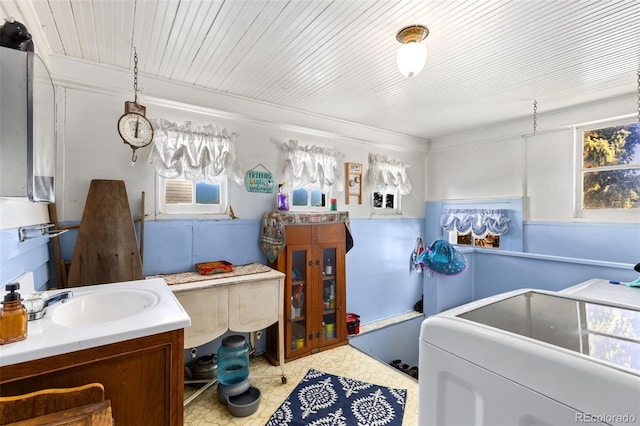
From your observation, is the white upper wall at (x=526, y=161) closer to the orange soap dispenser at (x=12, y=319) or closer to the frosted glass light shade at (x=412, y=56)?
the frosted glass light shade at (x=412, y=56)

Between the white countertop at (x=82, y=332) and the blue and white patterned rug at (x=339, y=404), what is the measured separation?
1242mm

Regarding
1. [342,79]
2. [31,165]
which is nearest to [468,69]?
[342,79]

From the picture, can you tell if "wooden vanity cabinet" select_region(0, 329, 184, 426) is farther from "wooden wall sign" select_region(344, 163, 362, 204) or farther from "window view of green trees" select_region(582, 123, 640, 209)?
"window view of green trees" select_region(582, 123, 640, 209)

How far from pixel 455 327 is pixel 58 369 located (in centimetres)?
139

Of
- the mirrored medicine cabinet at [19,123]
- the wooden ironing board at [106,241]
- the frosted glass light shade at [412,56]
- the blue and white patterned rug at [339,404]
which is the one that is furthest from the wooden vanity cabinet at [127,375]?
the frosted glass light shade at [412,56]

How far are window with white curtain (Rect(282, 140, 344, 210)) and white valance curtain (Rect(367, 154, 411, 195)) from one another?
1.71 ft

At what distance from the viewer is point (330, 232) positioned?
10.4 ft

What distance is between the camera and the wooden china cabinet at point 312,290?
9.42 ft

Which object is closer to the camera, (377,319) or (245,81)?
(245,81)

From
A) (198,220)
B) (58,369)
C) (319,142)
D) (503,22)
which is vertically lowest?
(58,369)

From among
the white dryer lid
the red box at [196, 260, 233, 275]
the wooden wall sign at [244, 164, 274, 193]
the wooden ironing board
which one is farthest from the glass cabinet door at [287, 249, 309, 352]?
the white dryer lid

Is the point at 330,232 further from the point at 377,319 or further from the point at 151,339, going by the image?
the point at 151,339

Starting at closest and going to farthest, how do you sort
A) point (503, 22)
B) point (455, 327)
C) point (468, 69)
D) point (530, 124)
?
point (455, 327), point (503, 22), point (468, 69), point (530, 124)

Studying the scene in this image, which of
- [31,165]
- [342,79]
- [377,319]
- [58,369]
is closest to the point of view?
[58,369]
